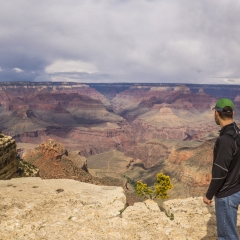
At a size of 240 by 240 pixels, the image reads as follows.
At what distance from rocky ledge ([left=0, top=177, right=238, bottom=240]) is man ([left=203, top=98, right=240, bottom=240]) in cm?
192

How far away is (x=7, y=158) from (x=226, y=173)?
1552cm

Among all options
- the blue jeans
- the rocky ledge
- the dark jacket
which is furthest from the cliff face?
the dark jacket

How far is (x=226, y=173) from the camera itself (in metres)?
4.68

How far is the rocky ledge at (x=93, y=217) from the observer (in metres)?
6.61

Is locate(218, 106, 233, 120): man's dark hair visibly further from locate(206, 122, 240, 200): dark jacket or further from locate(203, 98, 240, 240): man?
locate(206, 122, 240, 200): dark jacket

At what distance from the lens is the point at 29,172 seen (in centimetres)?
1994

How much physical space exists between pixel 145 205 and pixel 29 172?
44.9ft

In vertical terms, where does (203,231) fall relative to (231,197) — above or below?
below

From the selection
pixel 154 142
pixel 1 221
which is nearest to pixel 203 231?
pixel 1 221

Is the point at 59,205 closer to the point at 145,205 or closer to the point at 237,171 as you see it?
the point at 145,205

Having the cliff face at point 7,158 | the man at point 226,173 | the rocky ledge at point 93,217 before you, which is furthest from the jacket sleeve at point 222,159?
the cliff face at point 7,158

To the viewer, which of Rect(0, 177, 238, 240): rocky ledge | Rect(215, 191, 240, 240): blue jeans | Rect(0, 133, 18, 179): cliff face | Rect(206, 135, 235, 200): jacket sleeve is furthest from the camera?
Rect(0, 133, 18, 179): cliff face

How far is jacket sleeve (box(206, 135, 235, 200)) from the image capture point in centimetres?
458

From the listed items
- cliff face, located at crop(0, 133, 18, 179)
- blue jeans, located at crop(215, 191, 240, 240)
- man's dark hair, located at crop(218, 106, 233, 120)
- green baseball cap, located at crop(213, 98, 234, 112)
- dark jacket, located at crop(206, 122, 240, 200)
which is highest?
green baseball cap, located at crop(213, 98, 234, 112)
